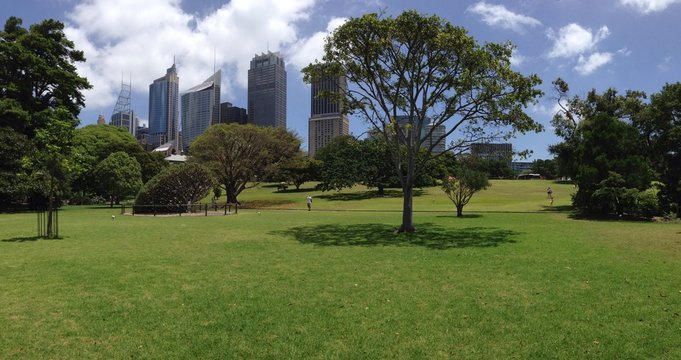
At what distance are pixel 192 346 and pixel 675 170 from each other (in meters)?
28.3

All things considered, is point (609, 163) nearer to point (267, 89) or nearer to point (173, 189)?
point (173, 189)

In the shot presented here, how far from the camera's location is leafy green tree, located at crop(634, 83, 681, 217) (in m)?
24.3

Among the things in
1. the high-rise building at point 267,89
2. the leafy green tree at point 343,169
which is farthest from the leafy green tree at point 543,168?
the leafy green tree at point 343,169

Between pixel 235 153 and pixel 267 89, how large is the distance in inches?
2092

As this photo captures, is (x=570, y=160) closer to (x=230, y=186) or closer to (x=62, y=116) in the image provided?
(x=230, y=186)

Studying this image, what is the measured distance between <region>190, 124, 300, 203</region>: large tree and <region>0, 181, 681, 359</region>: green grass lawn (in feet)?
109

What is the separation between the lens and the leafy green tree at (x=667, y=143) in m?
24.3

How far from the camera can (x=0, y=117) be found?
3431 centimetres

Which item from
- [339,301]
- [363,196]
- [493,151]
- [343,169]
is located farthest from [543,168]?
[339,301]

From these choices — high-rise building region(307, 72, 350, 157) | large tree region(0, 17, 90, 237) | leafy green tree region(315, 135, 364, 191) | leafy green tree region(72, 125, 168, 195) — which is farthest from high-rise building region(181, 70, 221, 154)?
high-rise building region(307, 72, 350, 157)

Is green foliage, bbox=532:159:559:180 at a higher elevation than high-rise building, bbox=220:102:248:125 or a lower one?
lower

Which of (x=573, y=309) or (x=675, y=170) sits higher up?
(x=675, y=170)

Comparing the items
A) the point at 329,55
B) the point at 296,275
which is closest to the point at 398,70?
the point at 329,55

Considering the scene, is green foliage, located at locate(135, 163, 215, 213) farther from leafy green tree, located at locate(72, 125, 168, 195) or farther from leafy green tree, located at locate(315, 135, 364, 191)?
leafy green tree, located at locate(315, 135, 364, 191)
